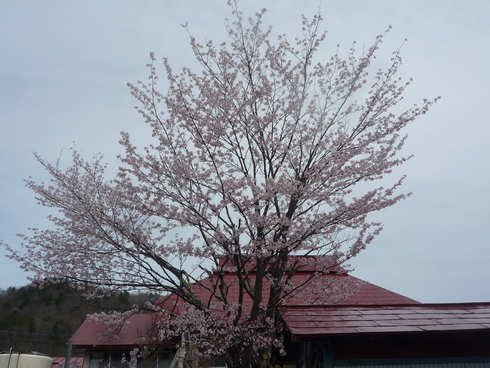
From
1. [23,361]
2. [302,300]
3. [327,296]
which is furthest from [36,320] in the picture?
[327,296]

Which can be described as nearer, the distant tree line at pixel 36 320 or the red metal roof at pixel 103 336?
the red metal roof at pixel 103 336

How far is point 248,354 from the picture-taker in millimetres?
6457

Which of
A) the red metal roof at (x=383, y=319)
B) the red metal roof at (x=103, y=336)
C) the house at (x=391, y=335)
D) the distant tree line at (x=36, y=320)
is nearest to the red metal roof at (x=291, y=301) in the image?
the red metal roof at (x=103, y=336)

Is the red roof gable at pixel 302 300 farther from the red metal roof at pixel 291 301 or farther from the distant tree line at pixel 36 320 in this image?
the distant tree line at pixel 36 320

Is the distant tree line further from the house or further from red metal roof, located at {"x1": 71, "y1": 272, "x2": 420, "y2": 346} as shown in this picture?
the house

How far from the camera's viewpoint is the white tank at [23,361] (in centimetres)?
827

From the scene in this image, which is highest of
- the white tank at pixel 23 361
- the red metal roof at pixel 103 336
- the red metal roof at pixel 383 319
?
the red metal roof at pixel 383 319

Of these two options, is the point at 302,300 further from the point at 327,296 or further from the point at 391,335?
the point at 391,335

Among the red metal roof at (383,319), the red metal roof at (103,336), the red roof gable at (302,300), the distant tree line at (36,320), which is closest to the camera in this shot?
the red metal roof at (383,319)

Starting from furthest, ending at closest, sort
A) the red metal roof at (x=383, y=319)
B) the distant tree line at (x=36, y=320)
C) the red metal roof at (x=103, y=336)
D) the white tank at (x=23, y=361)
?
the distant tree line at (x=36, y=320), the red metal roof at (x=103, y=336), the white tank at (x=23, y=361), the red metal roof at (x=383, y=319)

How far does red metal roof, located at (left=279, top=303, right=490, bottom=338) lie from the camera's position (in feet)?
20.6

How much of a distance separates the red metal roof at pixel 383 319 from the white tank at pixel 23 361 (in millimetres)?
5207

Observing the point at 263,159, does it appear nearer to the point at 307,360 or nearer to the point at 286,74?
the point at 286,74

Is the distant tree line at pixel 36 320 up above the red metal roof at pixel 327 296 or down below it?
below
